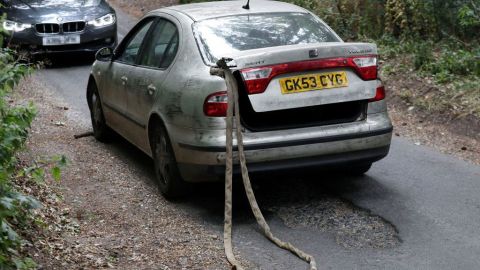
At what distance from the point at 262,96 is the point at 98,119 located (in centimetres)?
365

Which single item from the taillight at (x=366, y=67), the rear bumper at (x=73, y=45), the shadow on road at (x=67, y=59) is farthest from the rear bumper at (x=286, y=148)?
the shadow on road at (x=67, y=59)

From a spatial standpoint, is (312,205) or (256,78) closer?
(256,78)

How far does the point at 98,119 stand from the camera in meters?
9.18

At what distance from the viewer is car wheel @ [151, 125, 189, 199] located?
21.8 feet

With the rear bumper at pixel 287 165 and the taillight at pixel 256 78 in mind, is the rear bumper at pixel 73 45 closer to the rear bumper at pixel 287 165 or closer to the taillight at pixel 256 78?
the rear bumper at pixel 287 165

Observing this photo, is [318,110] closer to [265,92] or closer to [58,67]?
[265,92]

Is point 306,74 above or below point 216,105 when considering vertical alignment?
above

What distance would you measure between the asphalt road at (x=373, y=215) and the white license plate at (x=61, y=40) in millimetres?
6700

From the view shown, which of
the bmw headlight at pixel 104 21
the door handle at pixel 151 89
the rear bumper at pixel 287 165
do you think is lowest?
the bmw headlight at pixel 104 21

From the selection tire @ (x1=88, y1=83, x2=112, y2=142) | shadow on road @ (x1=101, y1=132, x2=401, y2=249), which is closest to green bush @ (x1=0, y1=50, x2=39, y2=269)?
shadow on road @ (x1=101, y1=132, x2=401, y2=249)

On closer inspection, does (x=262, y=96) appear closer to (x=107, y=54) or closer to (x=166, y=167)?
(x=166, y=167)

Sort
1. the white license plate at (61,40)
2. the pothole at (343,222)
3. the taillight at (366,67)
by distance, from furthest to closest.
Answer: the white license plate at (61,40), the taillight at (366,67), the pothole at (343,222)

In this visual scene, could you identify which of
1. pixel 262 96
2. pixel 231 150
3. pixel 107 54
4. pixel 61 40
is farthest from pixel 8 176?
pixel 61 40

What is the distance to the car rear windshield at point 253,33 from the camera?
262 inches
